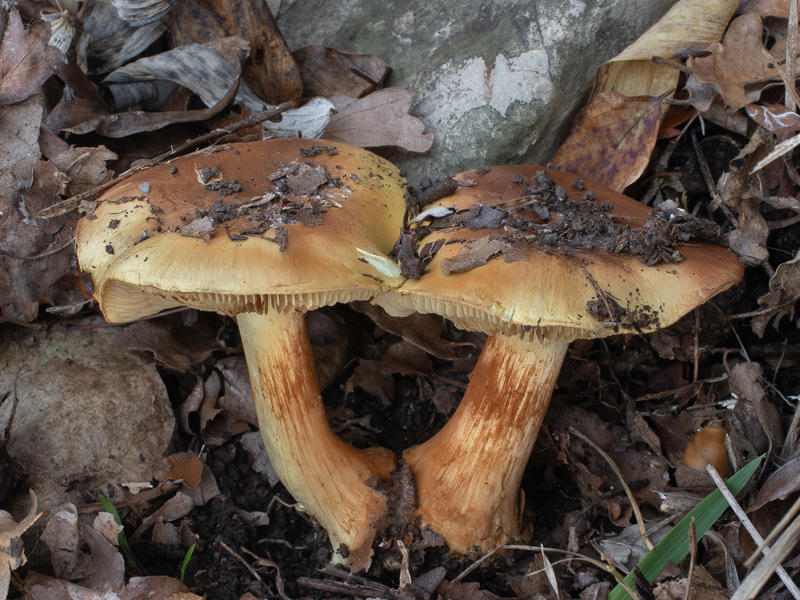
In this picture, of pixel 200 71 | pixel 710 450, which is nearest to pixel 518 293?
pixel 710 450

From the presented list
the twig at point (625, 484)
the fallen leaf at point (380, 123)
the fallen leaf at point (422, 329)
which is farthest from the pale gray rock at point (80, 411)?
the twig at point (625, 484)

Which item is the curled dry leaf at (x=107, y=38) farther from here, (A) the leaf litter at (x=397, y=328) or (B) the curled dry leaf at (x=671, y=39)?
(B) the curled dry leaf at (x=671, y=39)

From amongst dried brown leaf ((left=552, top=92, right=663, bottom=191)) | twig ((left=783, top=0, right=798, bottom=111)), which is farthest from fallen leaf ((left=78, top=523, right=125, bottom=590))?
twig ((left=783, top=0, right=798, bottom=111))

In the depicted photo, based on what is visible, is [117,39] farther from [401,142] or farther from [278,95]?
[401,142]

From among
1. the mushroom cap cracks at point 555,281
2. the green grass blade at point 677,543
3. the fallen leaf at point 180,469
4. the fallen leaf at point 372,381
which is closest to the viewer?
the mushroom cap cracks at point 555,281

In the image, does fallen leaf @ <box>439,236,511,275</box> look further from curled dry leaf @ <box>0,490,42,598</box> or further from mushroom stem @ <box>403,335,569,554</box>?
curled dry leaf @ <box>0,490,42,598</box>

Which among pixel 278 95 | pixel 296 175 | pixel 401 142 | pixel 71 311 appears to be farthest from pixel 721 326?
pixel 71 311

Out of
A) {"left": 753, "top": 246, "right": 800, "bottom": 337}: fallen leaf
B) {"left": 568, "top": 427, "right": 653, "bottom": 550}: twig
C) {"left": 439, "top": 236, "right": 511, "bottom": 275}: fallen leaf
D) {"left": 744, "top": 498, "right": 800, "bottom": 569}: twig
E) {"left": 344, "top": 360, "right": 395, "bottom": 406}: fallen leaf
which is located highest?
{"left": 439, "top": 236, "right": 511, "bottom": 275}: fallen leaf

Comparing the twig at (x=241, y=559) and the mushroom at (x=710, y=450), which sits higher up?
the mushroom at (x=710, y=450)
